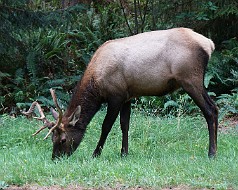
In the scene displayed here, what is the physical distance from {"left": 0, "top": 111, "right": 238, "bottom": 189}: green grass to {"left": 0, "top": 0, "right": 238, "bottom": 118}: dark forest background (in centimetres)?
188

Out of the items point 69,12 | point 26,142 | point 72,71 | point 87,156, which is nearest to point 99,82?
point 87,156

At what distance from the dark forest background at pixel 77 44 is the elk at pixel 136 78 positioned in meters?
4.24

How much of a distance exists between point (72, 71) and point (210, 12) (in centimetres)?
466

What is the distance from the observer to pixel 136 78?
9.78m

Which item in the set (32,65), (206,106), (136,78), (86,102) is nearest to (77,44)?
(32,65)

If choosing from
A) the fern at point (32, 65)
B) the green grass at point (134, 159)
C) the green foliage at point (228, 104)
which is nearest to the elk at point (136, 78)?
the green grass at point (134, 159)

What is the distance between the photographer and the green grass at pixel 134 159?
7414 millimetres

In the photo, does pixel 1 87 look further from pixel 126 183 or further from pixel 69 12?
pixel 126 183

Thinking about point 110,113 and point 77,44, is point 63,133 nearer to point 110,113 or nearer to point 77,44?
point 110,113

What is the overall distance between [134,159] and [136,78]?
143cm

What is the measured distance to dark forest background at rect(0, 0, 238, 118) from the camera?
14727mm

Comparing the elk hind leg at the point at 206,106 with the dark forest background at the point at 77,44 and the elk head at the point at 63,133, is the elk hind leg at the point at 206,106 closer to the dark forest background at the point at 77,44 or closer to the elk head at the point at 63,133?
the elk head at the point at 63,133

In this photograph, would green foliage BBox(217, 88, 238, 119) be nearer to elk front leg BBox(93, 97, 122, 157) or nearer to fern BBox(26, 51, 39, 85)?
elk front leg BBox(93, 97, 122, 157)

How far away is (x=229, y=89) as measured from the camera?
1590 cm
